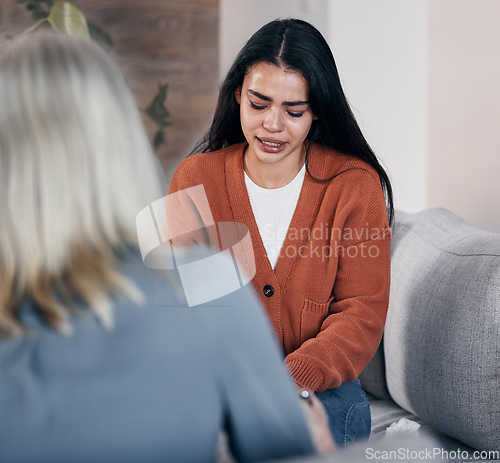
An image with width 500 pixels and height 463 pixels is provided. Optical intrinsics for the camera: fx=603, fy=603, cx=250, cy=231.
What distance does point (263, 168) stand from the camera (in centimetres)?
125

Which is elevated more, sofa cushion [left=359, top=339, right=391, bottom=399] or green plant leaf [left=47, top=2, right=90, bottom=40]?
green plant leaf [left=47, top=2, right=90, bottom=40]

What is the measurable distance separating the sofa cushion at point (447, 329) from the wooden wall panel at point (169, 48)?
1415 mm

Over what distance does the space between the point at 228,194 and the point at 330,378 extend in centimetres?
42

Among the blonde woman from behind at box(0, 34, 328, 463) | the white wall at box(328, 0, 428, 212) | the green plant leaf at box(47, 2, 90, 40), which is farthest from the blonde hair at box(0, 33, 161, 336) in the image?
the green plant leaf at box(47, 2, 90, 40)

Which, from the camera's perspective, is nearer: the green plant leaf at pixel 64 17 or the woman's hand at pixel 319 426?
the woman's hand at pixel 319 426

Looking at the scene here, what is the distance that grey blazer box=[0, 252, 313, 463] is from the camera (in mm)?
530

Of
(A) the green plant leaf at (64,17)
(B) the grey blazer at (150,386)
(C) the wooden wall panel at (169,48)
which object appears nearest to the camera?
(B) the grey blazer at (150,386)

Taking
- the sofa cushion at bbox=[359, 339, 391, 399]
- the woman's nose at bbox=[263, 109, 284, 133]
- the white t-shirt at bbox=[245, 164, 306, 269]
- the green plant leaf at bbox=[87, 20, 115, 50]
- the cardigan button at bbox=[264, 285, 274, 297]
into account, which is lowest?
the sofa cushion at bbox=[359, 339, 391, 399]

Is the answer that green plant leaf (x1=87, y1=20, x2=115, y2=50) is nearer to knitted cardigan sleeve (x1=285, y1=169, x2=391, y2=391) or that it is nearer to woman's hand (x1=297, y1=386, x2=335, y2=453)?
knitted cardigan sleeve (x1=285, y1=169, x2=391, y2=391)

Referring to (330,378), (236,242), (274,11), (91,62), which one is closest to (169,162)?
(274,11)

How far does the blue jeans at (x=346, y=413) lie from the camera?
111 centimetres

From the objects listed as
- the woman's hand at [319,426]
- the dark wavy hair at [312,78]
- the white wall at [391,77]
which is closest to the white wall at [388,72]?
the white wall at [391,77]

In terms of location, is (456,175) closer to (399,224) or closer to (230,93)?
(399,224)

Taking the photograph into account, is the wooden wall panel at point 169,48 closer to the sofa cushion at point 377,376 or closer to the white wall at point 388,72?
the white wall at point 388,72
